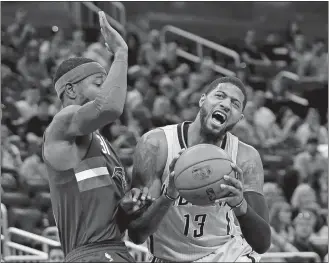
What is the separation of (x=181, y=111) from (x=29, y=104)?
8.89 feet

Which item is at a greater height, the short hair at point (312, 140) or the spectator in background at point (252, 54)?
the short hair at point (312, 140)

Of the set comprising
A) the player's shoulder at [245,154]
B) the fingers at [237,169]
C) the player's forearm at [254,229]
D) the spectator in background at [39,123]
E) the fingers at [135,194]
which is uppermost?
the fingers at [237,169]

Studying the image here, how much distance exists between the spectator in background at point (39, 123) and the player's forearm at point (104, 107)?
791 cm

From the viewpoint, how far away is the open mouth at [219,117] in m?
5.06

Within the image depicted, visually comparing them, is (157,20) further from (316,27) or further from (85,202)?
(85,202)

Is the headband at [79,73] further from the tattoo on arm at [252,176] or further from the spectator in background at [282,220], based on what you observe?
the spectator in background at [282,220]

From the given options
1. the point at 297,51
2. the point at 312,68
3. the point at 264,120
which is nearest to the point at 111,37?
the point at 264,120

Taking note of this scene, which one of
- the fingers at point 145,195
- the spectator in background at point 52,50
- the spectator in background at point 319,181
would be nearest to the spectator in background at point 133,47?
the spectator in background at point 52,50

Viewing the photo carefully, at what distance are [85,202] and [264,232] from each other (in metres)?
1.20

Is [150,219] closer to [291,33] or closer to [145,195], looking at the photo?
[145,195]

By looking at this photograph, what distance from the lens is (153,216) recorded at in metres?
4.70

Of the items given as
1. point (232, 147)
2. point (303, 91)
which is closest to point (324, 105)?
point (303, 91)

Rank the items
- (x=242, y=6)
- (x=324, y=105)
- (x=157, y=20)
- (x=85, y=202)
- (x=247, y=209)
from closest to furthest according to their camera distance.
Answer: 1. (x=85, y=202)
2. (x=247, y=209)
3. (x=324, y=105)
4. (x=157, y=20)
5. (x=242, y=6)

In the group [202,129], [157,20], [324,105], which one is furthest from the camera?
[157,20]
